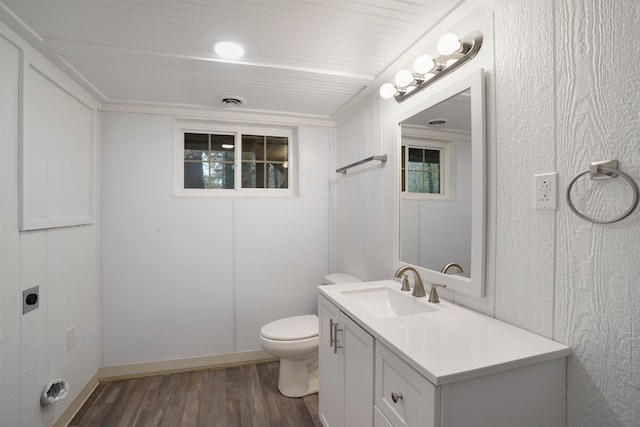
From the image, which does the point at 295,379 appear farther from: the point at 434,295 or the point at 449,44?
the point at 449,44

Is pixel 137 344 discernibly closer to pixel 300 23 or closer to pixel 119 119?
pixel 119 119

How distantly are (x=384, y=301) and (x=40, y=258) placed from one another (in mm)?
1860

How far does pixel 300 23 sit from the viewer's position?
56.4 inches

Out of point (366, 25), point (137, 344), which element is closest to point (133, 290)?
point (137, 344)

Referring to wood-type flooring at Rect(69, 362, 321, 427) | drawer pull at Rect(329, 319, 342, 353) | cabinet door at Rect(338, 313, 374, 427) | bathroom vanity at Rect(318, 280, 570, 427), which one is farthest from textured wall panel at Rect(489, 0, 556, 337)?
wood-type flooring at Rect(69, 362, 321, 427)

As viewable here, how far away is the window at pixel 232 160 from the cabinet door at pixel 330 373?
56.2 inches

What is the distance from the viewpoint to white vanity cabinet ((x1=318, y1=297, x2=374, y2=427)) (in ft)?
4.04

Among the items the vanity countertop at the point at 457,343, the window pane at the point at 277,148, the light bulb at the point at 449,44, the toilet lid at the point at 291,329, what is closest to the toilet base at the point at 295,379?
the toilet lid at the point at 291,329

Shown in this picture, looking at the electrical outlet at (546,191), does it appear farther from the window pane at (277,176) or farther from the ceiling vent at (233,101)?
the window pane at (277,176)

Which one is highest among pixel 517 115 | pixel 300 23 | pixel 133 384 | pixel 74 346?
pixel 300 23

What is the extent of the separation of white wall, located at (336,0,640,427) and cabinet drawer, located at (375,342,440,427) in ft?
1.62

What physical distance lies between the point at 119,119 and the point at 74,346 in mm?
1647

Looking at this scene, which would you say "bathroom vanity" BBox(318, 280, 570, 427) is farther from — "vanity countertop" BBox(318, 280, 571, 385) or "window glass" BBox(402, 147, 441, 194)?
"window glass" BBox(402, 147, 441, 194)

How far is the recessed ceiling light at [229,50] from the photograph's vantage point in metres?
1.60
